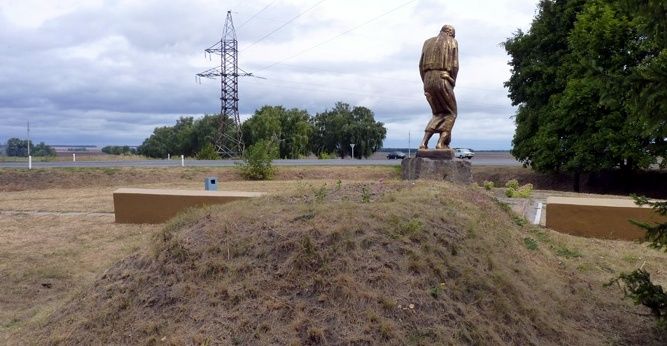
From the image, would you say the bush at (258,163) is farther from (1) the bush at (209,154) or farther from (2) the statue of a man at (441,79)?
(1) the bush at (209,154)

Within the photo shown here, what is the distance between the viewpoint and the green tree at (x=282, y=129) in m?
46.2

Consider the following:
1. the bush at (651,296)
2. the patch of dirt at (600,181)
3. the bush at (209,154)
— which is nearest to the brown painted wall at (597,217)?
the bush at (651,296)

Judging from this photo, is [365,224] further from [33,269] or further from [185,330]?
[33,269]

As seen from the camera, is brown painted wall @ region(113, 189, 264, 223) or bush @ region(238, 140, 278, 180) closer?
brown painted wall @ region(113, 189, 264, 223)

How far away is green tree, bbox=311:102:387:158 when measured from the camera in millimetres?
52875

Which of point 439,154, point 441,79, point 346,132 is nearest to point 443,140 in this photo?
point 439,154

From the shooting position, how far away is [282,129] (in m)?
48.9

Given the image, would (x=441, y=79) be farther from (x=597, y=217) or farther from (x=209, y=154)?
(x=209, y=154)

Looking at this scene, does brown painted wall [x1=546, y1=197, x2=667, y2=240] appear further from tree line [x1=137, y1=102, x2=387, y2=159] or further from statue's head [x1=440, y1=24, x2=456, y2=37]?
tree line [x1=137, y1=102, x2=387, y2=159]

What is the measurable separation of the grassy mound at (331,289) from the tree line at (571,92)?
9.96 m

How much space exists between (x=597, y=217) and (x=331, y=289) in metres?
7.26

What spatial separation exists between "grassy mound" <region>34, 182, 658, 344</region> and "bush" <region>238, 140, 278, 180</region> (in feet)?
52.8

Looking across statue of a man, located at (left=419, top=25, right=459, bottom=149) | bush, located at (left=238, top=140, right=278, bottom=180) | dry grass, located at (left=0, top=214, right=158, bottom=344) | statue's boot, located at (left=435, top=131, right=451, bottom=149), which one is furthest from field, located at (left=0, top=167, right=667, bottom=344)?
bush, located at (left=238, top=140, right=278, bottom=180)

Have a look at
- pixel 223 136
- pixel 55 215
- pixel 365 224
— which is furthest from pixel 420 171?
pixel 223 136
